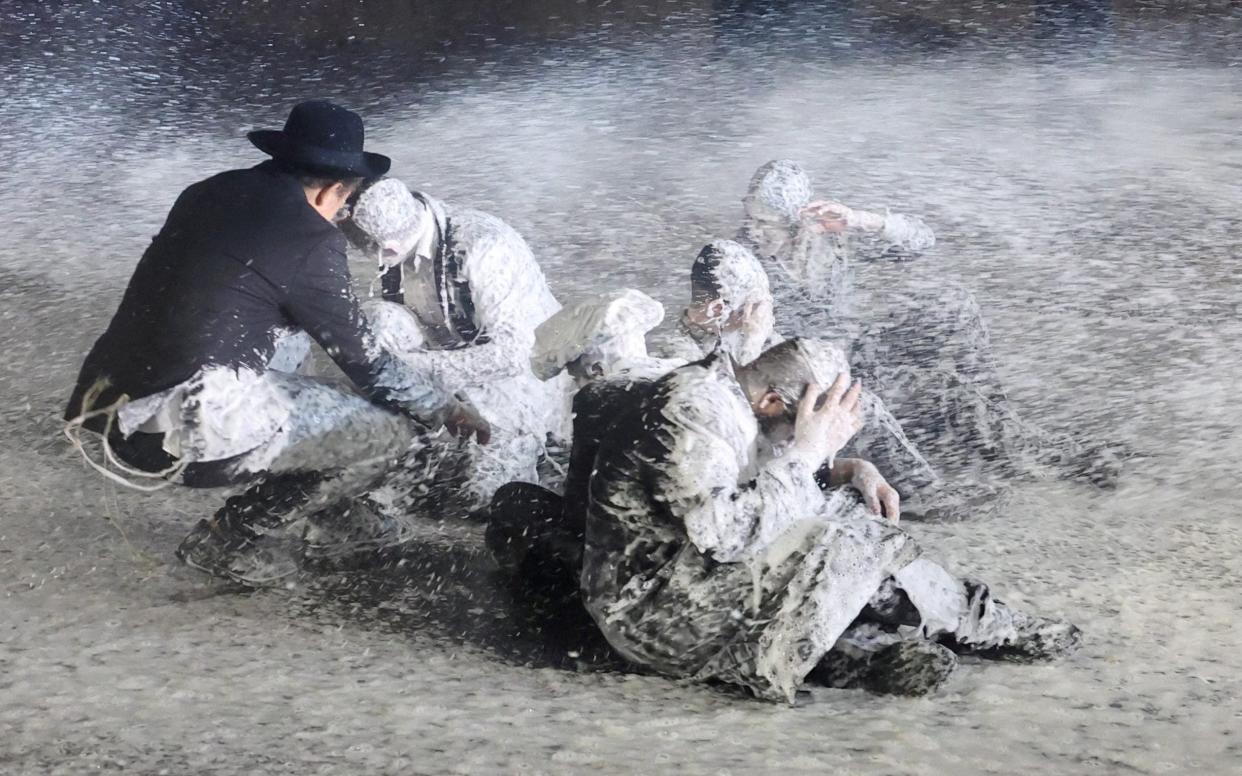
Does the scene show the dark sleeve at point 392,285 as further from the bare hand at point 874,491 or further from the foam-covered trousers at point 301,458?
the bare hand at point 874,491

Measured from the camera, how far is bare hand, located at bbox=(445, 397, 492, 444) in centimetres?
314

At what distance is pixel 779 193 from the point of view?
342 centimetres

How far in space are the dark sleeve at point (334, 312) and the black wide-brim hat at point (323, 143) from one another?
0.20m

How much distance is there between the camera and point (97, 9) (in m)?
4.06

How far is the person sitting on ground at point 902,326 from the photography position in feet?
10.6

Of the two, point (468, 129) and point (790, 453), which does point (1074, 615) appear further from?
point (468, 129)

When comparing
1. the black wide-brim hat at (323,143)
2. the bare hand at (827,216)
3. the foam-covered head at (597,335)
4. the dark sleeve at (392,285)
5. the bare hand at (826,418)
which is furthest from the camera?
the bare hand at (827,216)

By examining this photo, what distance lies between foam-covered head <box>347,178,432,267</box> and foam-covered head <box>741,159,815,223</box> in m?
0.84

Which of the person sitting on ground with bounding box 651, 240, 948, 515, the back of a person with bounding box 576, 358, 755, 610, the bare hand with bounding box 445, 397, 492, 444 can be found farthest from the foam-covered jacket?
the bare hand with bounding box 445, 397, 492, 444

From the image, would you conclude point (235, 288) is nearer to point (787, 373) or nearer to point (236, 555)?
point (236, 555)

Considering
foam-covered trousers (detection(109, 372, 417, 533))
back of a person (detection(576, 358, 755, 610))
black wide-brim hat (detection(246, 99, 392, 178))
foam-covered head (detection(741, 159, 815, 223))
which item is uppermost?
black wide-brim hat (detection(246, 99, 392, 178))

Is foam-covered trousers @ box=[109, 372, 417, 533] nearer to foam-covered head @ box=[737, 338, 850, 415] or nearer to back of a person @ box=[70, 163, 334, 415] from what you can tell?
back of a person @ box=[70, 163, 334, 415]

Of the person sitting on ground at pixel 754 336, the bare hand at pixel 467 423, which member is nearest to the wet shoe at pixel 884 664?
the person sitting on ground at pixel 754 336

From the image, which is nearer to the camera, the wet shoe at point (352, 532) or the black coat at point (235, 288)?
the black coat at point (235, 288)
